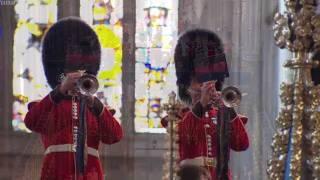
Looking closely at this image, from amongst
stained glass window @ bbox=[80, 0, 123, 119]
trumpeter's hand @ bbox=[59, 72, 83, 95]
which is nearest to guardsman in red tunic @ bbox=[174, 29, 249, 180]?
stained glass window @ bbox=[80, 0, 123, 119]

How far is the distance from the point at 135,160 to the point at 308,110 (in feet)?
2.19

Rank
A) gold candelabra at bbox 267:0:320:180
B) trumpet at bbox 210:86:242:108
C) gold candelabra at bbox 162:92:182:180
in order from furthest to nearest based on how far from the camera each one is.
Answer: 1. trumpet at bbox 210:86:242:108
2. gold candelabra at bbox 162:92:182:180
3. gold candelabra at bbox 267:0:320:180

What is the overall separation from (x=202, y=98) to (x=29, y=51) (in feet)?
1.76

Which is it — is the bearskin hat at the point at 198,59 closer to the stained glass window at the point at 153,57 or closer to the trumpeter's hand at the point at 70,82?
the stained glass window at the point at 153,57

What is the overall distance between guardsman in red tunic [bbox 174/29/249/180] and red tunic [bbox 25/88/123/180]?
22 cm

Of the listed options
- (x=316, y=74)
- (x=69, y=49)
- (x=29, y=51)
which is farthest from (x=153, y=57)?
(x=316, y=74)

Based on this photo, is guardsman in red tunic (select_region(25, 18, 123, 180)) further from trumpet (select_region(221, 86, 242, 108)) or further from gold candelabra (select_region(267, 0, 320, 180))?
gold candelabra (select_region(267, 0, 320, 180))

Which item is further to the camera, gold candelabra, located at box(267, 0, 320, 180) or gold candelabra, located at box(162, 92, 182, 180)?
gold candelabra, located at box(162, 92, 182, 180)

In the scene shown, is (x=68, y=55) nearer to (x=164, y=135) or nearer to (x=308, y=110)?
(x=164, y=135)

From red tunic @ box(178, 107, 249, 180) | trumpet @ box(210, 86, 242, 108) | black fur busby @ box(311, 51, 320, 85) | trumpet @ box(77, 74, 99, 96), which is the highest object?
black fur busby @ box(311, 51, 320, 85)

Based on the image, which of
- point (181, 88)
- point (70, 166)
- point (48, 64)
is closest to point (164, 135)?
point (181, 88)

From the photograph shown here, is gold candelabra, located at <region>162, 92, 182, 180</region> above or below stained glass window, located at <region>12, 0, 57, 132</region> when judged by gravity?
below

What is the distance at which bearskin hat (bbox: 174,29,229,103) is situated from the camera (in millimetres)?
1605

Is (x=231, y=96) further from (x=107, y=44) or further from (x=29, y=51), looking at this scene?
(x=29, y=51)
